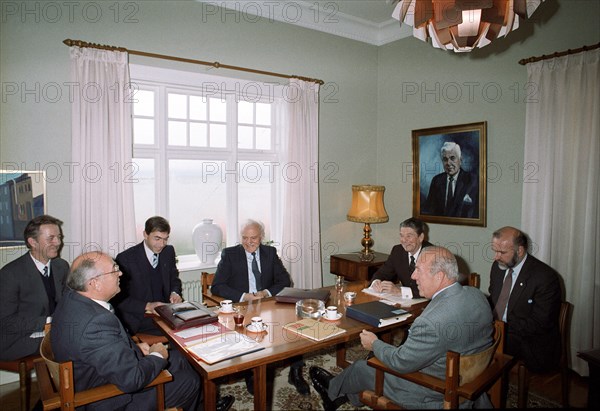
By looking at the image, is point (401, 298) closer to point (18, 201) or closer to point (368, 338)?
point (368, 338)

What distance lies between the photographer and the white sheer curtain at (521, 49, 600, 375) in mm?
3410

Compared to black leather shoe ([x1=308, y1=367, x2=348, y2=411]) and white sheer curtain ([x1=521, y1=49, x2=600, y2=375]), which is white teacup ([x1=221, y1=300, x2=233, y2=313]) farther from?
white sheer curtain ([x1=521, y1=49, x2=600, y2=375])

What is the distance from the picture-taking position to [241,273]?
3582 mm

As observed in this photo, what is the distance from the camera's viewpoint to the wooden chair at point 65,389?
1.81 meters

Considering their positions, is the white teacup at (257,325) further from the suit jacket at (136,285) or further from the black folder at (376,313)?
the suit jacket at (136,285)

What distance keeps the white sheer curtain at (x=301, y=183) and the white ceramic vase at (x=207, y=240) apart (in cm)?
75

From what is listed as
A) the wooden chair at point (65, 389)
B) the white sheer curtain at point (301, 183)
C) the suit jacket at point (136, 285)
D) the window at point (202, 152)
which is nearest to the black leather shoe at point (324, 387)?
the wooden chair at point (65, 389)

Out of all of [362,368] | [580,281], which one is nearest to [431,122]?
[580,281]

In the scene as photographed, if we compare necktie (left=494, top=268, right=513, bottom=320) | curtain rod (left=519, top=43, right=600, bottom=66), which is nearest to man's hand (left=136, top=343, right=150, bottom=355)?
necktie (left=494, top=268, right=513, bottom=320)

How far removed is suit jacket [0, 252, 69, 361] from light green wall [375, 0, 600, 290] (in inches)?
150

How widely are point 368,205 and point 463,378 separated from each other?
9.62 feet

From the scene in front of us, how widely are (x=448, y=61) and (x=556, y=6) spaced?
1116 millimetres

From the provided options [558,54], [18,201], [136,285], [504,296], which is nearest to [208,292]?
[136,285]

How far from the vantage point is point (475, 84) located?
437cm
